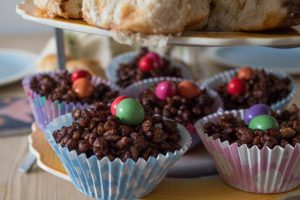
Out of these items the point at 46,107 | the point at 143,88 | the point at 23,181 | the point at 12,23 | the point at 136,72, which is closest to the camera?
the point at 23,181

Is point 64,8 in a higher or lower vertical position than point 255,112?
higher

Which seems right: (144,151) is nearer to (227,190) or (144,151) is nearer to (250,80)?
(227,190)

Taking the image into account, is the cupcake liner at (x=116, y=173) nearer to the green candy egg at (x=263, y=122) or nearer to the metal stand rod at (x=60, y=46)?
the green candy egg at (x=263, y=122)

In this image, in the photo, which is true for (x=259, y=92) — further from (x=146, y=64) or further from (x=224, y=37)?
(x=224, y=37)

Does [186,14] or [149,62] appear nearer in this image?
[186,14]

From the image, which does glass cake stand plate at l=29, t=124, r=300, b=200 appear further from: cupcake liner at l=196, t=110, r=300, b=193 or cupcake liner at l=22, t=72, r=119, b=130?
cupcake liner at l=22, t=72, r=119, b=130

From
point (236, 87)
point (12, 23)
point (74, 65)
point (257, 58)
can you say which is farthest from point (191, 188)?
point (12, 23)

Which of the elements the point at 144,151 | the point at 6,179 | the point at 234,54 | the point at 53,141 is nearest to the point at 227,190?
the point at 144,151
